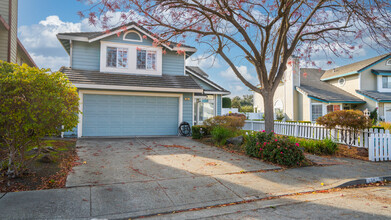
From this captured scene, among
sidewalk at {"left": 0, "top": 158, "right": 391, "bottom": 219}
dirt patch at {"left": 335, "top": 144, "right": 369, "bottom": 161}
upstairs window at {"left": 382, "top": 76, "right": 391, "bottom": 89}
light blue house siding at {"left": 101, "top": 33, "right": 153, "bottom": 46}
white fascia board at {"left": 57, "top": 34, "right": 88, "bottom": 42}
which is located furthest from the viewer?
upstairs window at {"left": 382, "top": 76, "right": 391, "bottom": 89}


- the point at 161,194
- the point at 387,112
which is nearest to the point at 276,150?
the point at 161,194

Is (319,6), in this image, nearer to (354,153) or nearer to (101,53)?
(354,153)

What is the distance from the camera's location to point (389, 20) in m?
7.28

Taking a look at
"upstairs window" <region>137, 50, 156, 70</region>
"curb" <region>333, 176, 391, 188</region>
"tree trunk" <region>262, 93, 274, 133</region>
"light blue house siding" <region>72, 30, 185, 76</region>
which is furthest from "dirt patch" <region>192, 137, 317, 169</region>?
"light blue house siding" <region>72, 30, 185, 76</region>

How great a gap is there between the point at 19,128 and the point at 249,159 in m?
6.10

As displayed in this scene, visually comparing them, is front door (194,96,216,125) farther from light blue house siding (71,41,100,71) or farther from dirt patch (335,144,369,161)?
dirt patch (335,144,369,161)

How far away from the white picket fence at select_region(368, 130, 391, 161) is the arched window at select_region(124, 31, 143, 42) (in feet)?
39.1

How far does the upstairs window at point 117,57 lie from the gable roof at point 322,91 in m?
17.0

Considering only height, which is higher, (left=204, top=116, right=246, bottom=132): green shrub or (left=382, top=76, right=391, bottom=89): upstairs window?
(left=382, top=76, right=391, bottom=89): upstairs window

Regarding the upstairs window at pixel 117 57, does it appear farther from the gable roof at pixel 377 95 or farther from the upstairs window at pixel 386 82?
the upstairs window at pixel 386 82

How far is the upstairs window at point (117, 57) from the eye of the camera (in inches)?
504

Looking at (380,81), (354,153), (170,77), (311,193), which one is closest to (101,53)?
(170,77)

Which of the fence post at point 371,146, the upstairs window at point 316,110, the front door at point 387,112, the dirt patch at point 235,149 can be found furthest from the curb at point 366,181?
the front door at point 387,112

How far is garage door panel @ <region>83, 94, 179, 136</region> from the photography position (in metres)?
11.9
